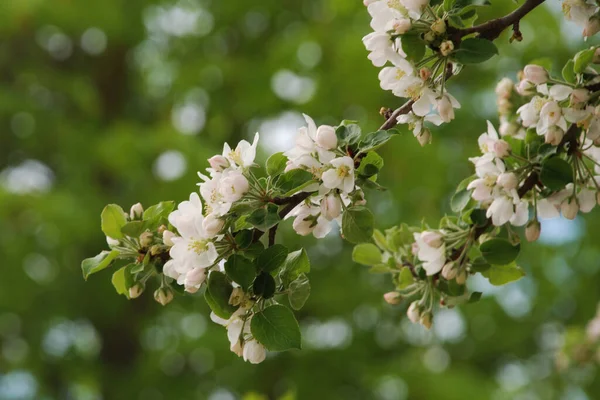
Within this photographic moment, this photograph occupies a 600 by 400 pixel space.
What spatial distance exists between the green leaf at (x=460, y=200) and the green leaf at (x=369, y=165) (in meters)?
0.24

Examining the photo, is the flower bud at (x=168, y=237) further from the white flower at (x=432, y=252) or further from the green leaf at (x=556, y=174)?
the green leaf at (x=556, y=174)

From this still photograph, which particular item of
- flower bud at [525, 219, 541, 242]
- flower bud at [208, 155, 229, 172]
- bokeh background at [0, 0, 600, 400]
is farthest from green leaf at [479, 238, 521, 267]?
bokeh background at [0, 0, 600, 400]

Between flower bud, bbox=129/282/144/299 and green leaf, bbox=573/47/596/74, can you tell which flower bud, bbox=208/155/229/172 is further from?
green leaf, bbox=573/47/596/74

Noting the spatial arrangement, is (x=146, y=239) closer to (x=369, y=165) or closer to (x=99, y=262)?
(x=99, y=262)

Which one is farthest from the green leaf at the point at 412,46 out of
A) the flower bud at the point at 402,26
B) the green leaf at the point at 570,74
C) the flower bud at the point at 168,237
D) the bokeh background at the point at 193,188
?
the bokeh background at the point at 193,188

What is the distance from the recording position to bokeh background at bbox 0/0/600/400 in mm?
3541

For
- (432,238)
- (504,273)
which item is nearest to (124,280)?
(432,238)

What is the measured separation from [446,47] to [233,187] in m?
0.26

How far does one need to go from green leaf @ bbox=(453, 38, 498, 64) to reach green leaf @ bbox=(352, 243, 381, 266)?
374 millimetres

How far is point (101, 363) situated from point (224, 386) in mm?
717

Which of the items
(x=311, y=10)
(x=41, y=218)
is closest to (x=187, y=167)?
(x=41, y=218)

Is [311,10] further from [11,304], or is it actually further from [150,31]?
[11,304]

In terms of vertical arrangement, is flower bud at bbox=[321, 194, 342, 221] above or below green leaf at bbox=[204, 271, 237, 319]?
above

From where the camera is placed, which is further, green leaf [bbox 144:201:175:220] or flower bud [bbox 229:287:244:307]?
green leaf [bbox 144:201:175:220]
